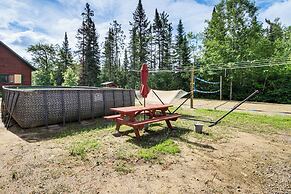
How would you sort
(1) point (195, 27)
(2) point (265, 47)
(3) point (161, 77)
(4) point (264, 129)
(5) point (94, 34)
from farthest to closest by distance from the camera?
(5) point (94, 34)
(1) point (195, 27)
(3) point (161, 77)
(2) point (265, 47)
(4) point (264, 129)

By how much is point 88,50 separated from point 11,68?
24.8 ft

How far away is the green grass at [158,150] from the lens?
10.5 feet

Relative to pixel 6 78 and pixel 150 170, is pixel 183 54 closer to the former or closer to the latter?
pixel 6 78

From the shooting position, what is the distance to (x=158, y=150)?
11.4ft

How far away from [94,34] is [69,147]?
20.8 m

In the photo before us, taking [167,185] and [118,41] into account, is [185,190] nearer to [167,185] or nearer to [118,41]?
[167,185]

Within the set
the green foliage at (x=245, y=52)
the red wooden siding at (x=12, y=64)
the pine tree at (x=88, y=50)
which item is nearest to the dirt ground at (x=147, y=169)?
the green foliage at (x=245, y=52)

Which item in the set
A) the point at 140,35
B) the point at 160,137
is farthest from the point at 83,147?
the point at 140,35

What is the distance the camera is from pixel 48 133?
4.72 m

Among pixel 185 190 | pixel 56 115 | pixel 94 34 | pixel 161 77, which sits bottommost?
pixel 185 190

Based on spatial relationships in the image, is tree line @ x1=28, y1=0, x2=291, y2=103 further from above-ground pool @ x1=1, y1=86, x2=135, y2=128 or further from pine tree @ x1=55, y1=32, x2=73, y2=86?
above-ground pool @ x1=1, y1=86, x2=135, y2=128

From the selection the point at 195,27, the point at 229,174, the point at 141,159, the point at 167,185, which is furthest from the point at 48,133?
the point at 195,27

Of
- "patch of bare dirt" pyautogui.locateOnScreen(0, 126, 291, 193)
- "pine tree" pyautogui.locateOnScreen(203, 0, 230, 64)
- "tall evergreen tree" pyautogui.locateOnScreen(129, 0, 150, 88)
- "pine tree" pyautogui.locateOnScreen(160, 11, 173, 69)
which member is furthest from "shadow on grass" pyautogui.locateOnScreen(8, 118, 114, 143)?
"pine tree" pyautogui.locateOnScreen(160, 11, 173, 69)

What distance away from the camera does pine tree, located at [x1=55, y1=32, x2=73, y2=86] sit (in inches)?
1111
